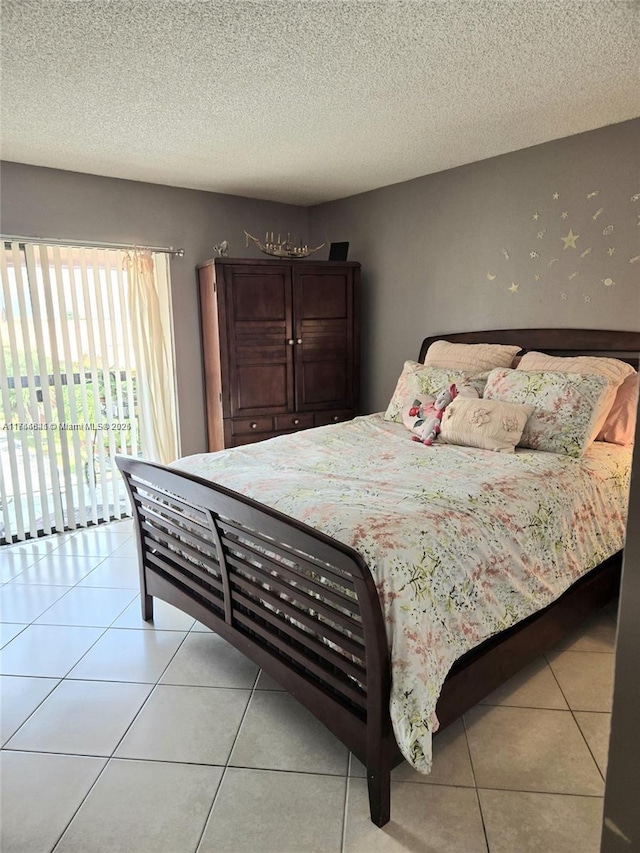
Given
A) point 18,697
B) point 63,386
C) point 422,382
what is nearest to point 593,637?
point 422,382

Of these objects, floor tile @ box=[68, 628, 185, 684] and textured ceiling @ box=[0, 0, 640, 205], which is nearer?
textured ceiling @ box=[0, 0, 640, 205]

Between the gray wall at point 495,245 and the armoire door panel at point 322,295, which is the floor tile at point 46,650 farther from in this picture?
Result: the gray wall at point 495,245

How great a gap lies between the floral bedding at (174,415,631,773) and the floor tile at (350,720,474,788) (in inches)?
13.0

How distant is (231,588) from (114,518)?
2273mm

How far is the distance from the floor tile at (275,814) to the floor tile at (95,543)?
81.7 inches

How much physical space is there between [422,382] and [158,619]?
1.98 meters

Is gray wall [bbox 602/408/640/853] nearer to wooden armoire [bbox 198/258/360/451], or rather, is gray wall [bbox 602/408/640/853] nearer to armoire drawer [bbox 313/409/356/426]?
wooden armoire [bbox 198/258/360/451]

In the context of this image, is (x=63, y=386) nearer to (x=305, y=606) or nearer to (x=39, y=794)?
(x=39, y=794)

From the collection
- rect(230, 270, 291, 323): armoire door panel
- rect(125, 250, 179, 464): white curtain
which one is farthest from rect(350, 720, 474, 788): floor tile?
rect(230, 270, 291, 323): armoire door panel

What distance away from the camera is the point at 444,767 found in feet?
5.81

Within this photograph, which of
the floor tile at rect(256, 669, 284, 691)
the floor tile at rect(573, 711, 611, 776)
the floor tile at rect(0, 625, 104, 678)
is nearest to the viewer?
the floor tile at rect(573, 711, 611, 776)

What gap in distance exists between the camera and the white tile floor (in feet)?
5.07

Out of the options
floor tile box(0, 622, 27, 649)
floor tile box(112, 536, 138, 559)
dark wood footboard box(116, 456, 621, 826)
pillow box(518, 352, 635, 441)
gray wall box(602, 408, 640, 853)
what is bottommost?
floor tile box(0, 622, 27, 649)

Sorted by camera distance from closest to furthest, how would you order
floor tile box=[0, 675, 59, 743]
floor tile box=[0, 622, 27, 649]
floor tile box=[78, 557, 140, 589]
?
floor tile box=[0, 675, 59, 743]
floor tile box=[0, 622, 27, 649]
floor tile box=[78, 557, 140, 589]
